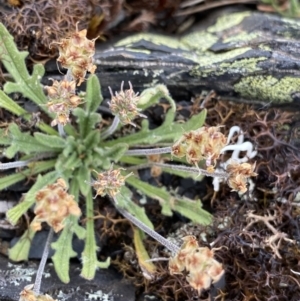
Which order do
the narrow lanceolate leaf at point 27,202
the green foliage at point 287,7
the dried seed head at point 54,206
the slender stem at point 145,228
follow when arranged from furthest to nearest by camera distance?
the green foliage at point 287,7 → the narrow lanceolate leaf at point 27,202 → the slender stem at point 145,228 → the dried seed head at point 54,206

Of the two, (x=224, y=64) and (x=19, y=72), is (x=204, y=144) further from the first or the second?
(x=19, y=72)

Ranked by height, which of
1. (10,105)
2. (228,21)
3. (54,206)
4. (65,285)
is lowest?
(65,285)

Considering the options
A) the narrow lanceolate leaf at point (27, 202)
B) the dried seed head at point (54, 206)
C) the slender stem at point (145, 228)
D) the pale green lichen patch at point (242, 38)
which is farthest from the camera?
the pale green lichen patch at point (242, 38)

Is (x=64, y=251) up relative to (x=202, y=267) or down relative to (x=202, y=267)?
down

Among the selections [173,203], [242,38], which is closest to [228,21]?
[242,38]

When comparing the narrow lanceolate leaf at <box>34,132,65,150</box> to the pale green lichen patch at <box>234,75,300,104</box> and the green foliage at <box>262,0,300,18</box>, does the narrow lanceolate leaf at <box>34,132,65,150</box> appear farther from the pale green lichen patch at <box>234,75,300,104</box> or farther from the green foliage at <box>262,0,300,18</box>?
the green foliage at <box>262,0,300,18</box>

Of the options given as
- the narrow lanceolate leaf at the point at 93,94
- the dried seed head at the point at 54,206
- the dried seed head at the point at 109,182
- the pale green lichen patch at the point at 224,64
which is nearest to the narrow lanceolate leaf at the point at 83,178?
the narrow lanceolate leaf at the point at 93,94

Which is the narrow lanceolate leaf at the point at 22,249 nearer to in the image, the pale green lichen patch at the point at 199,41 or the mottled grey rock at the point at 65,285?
the mottled grey rock at the point at 65,285

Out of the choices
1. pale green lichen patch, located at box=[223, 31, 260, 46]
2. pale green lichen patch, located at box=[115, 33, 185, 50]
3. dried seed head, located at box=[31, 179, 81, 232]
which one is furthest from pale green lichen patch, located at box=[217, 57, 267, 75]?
dried seed head, located at box=[31, 179, 81, 232]
